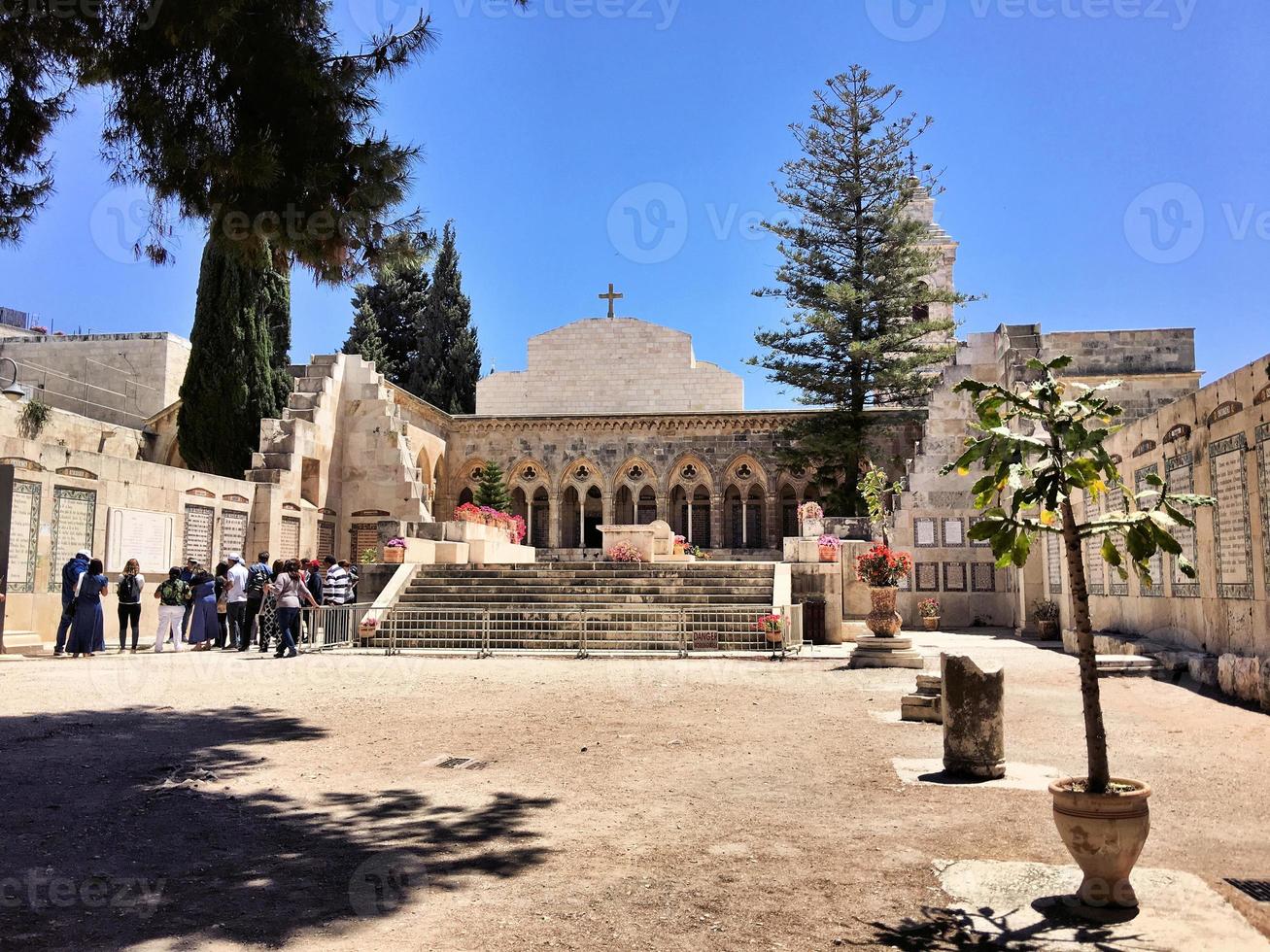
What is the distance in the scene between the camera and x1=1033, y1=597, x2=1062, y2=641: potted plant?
15750mm

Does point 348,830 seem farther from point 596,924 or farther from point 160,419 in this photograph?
point 160,419

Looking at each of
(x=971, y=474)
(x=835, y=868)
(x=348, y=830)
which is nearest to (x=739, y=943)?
(x=835, y=868)

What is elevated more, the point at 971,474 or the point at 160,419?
the point at 160,419

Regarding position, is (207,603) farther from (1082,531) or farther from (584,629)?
(1082,531)

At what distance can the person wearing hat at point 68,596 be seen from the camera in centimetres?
Answer: 1290

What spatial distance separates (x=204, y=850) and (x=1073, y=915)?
3926mm

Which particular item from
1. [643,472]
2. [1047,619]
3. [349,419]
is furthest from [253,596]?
[643,472]

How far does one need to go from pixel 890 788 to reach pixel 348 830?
10.7ft

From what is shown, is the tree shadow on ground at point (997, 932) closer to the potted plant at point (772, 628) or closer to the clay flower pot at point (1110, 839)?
the clay flower pot at point (1110, 839)

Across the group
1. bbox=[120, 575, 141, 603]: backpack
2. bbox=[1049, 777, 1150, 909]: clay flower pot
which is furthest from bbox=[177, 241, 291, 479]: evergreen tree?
bbox=[1049, 777, 1150, 909]: clay flower pot

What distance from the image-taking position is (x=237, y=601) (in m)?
14.9

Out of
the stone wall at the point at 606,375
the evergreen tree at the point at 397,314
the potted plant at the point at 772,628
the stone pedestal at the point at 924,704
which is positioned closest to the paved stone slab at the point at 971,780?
the stone pedestal at the point at 924,704

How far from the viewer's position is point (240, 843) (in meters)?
4.64

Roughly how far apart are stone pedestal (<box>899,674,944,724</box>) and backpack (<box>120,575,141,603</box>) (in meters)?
11.0
